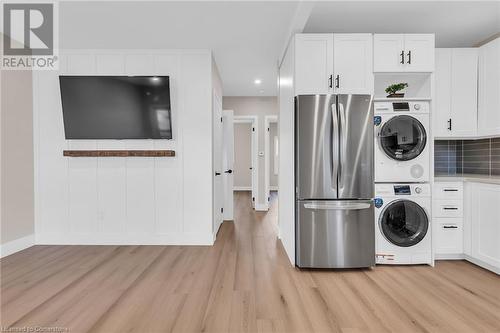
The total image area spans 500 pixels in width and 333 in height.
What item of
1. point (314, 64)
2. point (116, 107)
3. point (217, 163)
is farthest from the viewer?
point (217, 163)

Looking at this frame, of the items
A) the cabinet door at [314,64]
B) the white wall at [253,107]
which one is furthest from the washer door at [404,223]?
the white wall at [253,107]

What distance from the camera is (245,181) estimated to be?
9.38 meters

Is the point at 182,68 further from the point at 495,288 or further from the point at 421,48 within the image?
the point at 495,288

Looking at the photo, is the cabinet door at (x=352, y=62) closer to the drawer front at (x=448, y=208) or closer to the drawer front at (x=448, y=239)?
the drawer front at (x=448, y=208)

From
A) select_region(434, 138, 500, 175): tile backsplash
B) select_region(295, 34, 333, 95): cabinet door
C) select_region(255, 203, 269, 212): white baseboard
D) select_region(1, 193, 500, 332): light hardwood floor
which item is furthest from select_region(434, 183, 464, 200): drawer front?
select_region(255, 203, 269, 212): white baseboard

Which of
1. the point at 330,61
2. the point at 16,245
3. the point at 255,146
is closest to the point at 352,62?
the point at 330,61

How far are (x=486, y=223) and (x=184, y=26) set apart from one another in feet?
12.6

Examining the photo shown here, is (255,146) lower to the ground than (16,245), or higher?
higher

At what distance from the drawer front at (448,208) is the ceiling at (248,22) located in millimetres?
1986

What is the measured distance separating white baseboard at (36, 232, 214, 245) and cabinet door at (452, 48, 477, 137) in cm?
332

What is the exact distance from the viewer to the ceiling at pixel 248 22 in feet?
8.04

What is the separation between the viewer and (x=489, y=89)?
2797 millimetres

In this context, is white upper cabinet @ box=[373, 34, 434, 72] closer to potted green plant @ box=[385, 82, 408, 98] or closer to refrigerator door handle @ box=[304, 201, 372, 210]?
potted green plant @ box=[385, 82, 408, 98]

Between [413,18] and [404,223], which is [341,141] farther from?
[413,18]
